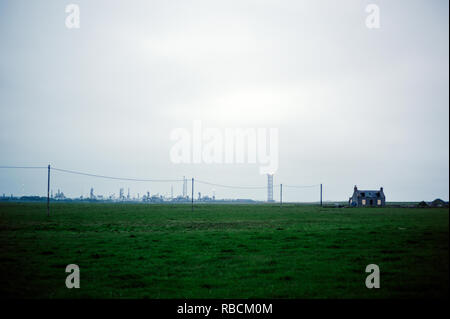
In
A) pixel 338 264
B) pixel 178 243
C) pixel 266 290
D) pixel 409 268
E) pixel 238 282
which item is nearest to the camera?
pixel 266 290

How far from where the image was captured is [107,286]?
14.2 meters

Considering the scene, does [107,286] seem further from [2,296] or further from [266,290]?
[266,290]

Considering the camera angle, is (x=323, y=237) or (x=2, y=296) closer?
(x=2, y=296)

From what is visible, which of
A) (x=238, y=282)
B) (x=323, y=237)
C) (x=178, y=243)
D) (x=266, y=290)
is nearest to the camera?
(x=266, y=290)

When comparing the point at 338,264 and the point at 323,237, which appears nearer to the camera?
the point at 338,264
